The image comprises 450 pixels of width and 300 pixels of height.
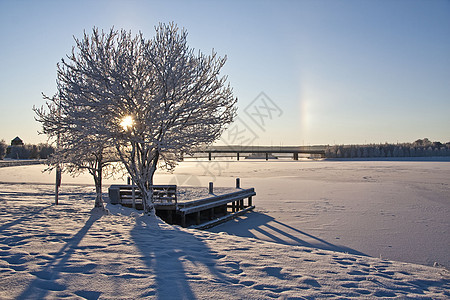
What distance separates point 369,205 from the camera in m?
18.9

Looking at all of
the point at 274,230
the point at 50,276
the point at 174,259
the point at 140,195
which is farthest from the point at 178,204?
the point at 50,276

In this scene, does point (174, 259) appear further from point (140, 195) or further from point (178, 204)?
point (140, 195)

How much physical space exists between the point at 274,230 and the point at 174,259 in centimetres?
786

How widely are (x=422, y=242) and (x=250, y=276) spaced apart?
28.1 feet

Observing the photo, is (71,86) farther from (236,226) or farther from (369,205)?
(369,205)

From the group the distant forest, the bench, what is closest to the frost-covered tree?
the bench

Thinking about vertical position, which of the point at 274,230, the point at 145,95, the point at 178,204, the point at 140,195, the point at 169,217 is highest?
the point at 145,95

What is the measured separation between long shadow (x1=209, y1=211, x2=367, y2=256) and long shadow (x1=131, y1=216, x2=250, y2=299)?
14.5 ft

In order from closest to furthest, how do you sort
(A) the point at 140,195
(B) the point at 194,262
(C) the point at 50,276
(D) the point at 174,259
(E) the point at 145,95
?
(C) the point at 50,276, (B) the point at 194,262, (D) the point at 174,259, (E) the point at 145,95, (A) the point at 140,195

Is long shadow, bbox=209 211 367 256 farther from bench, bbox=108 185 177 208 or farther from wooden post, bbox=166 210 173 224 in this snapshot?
bench, bbox=108 185 177 208

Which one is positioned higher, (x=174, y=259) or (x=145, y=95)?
(x=145, y=95)

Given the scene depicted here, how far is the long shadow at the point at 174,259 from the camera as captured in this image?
190 inches

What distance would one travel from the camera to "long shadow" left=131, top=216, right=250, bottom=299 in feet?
15.8

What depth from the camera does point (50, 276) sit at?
5.14 m
